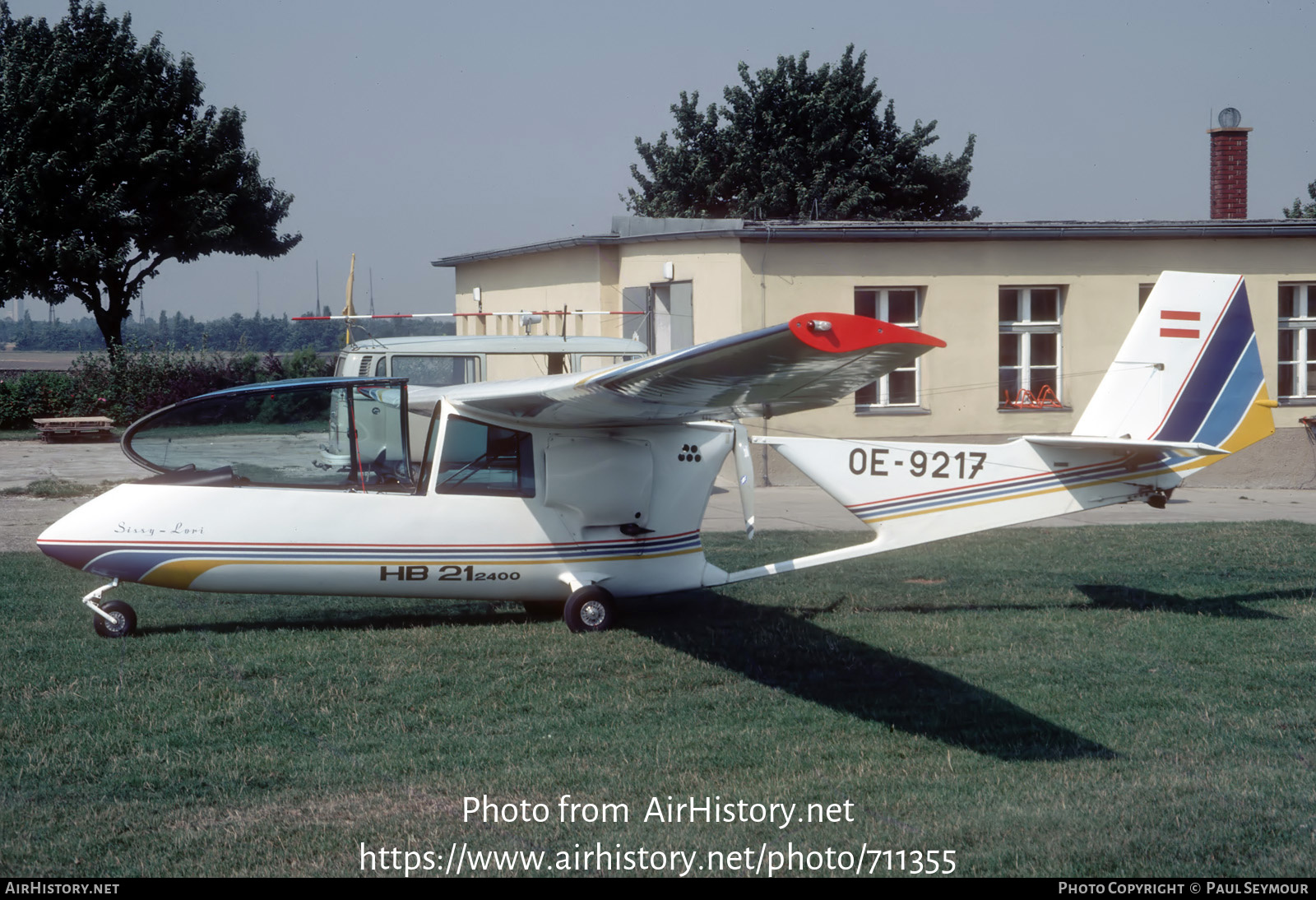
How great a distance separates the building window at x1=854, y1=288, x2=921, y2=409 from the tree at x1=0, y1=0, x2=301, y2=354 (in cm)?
2101

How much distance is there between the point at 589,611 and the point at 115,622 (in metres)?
3.25

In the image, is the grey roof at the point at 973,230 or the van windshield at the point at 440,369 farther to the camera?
the grey roof at the point at 973,230

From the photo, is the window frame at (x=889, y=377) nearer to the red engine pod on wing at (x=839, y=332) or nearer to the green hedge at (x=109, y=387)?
the red engine pod on wing at (x=839, y=332)

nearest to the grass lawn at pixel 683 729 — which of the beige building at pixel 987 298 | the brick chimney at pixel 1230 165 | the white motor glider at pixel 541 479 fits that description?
the white motor glider at pixel 541 479

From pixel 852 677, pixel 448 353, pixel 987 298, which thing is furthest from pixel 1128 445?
pixel 987 298

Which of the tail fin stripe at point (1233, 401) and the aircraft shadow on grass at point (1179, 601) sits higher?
the tail fin stripe at point (1233, 401)

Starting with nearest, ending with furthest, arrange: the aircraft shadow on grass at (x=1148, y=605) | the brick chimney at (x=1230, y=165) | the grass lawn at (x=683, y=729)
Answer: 1. the grass lawn at (x=683, y=729)
2. the aircraft shadow on grass at (x=1148, y=605)
3. the brick chimney at (x=1230, y=165)

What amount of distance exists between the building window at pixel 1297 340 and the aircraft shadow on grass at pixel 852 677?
554 inches

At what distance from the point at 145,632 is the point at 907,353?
5.99 m

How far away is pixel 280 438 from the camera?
9.03 m

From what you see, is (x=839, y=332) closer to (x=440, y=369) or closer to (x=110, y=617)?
(x=110, y=617)

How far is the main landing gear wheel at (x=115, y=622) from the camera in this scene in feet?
26.9
